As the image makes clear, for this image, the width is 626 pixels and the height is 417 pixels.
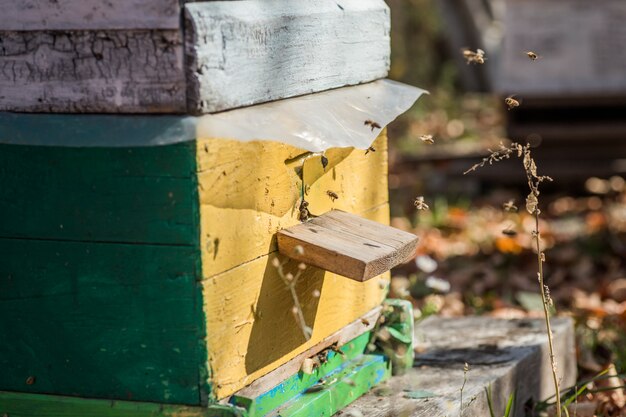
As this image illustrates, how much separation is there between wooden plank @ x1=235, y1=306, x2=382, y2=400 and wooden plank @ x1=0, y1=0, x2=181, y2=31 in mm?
731

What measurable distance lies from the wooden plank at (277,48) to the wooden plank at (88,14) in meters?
0.05

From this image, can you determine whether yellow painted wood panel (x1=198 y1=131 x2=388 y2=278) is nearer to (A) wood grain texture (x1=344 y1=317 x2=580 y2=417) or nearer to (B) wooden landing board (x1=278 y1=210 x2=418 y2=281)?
(B) wooden landing board (x1=278 y1=210 x2=418 y2=281)

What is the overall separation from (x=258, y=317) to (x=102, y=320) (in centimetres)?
31

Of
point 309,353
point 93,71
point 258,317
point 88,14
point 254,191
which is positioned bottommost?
point 309,353

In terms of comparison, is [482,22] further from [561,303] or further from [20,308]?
[20,308]

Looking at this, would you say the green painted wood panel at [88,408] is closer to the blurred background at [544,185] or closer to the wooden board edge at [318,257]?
the wooden board edge at [318,257]

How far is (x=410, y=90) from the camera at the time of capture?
249 cm

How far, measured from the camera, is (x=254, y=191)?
1919 millimetres

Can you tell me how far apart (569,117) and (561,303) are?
2.87m

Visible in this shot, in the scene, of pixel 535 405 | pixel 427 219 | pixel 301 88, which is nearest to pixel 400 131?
pixel 427 219

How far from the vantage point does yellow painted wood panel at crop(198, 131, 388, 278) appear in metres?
1.78

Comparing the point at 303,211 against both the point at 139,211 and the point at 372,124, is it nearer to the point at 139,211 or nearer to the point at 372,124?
the point at 372,124

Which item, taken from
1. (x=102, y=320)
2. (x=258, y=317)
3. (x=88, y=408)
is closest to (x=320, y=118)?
(x=258, y=317)

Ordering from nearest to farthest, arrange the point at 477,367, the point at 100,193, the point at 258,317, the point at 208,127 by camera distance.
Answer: the point at 208,127, the point at 100,193, the point at 258,317, the point at 477,367
